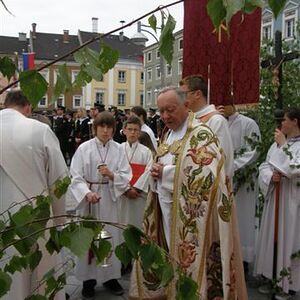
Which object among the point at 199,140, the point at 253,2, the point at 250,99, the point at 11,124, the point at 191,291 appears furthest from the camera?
the point at 250,99

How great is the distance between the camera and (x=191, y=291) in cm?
113

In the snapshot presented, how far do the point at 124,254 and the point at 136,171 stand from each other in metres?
4.14

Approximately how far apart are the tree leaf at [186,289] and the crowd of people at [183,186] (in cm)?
106

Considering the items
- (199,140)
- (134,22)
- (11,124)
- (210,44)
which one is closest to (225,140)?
(199,140)

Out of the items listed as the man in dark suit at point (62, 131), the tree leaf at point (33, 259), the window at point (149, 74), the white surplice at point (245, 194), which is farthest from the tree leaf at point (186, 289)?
the window at point (149, 74)

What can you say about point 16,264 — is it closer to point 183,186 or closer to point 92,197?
point 183,186

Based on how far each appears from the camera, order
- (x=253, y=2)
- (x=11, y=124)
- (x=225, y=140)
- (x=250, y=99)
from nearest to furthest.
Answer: (x=253, y=2) < (x=11, y=124) < (x=225, y=140) < (x=250, y=99)

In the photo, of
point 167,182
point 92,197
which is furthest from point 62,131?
point 167,182

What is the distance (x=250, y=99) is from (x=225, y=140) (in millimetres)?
1041

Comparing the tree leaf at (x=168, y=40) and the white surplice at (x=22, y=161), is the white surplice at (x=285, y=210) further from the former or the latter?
the tree leaf at (x=168, y=40)

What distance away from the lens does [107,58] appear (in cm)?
114

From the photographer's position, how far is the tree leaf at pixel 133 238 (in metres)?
1.11

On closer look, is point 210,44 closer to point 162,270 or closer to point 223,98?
point 223,98

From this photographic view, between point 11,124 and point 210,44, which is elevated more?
point 210,44
